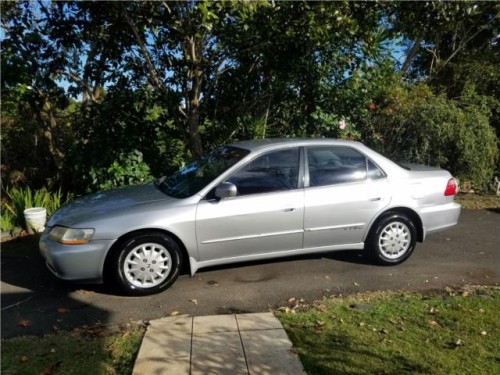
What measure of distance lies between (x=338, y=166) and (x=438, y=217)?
1451mm

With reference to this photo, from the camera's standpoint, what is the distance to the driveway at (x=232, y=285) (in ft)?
13.6

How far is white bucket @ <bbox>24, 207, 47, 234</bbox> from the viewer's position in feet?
22.3

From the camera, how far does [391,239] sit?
5359 millimetres

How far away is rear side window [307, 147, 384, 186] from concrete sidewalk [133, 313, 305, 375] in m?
1.79

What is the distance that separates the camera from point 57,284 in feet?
16.0

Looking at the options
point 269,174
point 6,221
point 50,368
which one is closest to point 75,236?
point 50,368

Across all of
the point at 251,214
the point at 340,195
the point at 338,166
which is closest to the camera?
the point at 251,214

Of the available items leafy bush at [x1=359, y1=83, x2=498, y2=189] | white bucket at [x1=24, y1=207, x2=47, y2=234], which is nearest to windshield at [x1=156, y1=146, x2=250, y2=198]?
white bucket at [x1=24, y1=207, x2=47, y2=234]

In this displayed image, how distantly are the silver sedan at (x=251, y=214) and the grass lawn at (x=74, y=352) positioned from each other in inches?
30.6

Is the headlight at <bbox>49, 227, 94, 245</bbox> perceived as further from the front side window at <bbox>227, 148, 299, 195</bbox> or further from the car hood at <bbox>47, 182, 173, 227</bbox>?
the front side window at <bbox>227, 148, 299, 195</bbox>

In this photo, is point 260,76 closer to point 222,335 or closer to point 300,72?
point 300,72

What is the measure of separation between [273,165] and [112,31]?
433 cm

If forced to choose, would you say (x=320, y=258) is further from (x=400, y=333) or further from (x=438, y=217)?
(x=400, y=333)

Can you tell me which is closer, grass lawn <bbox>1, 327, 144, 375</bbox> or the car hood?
grass lawn <bbox>1, 327, 144, 375</bbox>
